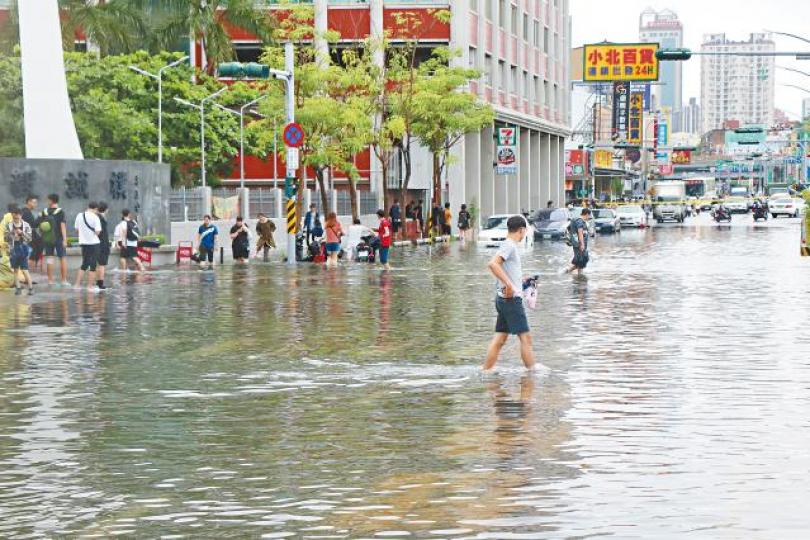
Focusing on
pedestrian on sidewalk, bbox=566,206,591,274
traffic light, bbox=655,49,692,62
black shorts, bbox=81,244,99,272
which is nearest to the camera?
black shorts, bbox=81,244,99,272

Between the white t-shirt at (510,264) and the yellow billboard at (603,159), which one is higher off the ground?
the yellow billboard at (603,159)

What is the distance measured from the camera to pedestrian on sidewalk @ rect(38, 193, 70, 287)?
32.1 meters

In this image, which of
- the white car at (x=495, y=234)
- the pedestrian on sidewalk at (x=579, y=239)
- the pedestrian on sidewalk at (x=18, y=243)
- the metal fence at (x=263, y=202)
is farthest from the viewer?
the metal fence at (x=263, y=202)

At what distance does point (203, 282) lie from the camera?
36.2 m

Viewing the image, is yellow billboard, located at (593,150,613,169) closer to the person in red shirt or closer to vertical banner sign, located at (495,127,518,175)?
vertical banner sign, located at (495,127,518,175)

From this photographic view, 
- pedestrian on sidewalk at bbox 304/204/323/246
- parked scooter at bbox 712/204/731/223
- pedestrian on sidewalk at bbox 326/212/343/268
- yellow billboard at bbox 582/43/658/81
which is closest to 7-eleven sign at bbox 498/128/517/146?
parked scooter at bbox 712/204/731/223

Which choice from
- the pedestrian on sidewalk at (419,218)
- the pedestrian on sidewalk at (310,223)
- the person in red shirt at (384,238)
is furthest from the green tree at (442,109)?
the person in red shirt at (384,238)

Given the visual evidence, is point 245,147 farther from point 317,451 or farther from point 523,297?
point 317,451

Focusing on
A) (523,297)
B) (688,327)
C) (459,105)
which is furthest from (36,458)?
(459,105)

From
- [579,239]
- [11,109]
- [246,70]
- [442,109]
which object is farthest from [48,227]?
[442,109]

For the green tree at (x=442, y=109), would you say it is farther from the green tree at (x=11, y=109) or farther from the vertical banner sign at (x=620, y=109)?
the vertical banner sign at (x=620, y=109)

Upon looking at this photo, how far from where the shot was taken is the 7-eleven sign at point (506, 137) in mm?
83625

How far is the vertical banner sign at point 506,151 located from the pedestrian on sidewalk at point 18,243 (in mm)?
54334

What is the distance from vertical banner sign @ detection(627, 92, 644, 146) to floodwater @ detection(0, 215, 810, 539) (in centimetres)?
16061
